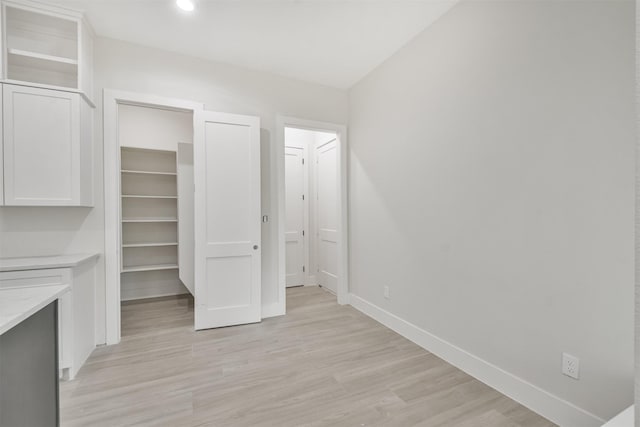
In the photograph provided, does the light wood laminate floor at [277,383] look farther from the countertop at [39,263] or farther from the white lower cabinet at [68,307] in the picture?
the countertop at [39,263]

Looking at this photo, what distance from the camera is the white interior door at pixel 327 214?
4.17 meters

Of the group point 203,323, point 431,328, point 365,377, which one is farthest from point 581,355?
point 203,323

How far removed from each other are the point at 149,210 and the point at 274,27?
117 inches

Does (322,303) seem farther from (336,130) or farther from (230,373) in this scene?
(336,130)

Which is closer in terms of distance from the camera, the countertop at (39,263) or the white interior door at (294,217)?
the countertop at (39,263)

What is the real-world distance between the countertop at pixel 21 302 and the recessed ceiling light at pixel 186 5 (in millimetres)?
2205

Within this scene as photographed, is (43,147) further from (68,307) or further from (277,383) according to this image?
(277,383)

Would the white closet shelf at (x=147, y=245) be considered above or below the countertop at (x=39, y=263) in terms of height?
below

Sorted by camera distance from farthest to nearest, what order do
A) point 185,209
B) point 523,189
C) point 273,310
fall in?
1. point 185,209
2. point 273,310
3. point 523,189

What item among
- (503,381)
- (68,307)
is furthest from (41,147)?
(503,381)

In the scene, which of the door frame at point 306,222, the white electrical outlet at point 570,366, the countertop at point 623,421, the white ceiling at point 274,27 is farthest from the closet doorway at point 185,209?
the countertop at point 623,421

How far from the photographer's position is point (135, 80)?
109 inches

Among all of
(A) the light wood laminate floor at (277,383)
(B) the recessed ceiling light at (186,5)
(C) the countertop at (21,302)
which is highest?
(B) the recessed ceiling light at (186,5)

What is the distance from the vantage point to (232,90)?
3.18 meters
